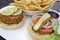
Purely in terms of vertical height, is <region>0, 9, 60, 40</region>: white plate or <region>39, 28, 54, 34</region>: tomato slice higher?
<region>39, 28, 54, 34</region>: tomato slice

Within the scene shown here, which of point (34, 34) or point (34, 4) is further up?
point (34, 4)

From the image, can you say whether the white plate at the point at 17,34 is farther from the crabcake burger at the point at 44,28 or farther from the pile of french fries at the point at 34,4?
the pile of french fries at the point at 34,4

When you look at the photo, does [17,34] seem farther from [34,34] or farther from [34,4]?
[34,4]

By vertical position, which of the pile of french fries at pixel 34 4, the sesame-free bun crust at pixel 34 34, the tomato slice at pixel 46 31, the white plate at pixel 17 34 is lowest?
the white plate at pixel 17 34

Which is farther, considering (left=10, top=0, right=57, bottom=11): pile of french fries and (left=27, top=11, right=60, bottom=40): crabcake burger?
(left=10, top=0, right=57, bottom=11): pile of french fries

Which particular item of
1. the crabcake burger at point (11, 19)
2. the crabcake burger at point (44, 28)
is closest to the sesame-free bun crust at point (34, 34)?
the crabcake burger at point (44, 28)

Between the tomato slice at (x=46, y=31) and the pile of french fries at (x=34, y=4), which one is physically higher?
the pile of french fries at (x=34, y=4)

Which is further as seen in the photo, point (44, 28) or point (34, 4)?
point (34, 4)

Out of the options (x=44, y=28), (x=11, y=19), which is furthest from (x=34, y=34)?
(x=11, y=19)

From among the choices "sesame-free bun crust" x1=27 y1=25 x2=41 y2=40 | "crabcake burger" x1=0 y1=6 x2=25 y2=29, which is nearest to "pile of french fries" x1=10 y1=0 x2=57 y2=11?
"crabcake burger" x1=0 y1=6 x2=25 y2=29

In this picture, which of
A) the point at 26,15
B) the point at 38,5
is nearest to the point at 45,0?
the point at 38,5

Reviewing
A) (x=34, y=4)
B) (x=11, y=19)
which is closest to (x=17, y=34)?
(x=11, y=19)

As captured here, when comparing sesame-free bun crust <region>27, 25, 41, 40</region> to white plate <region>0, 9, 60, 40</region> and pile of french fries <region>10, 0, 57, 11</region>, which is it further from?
pile of french fries <region>10, 0, 57, 11</region>
